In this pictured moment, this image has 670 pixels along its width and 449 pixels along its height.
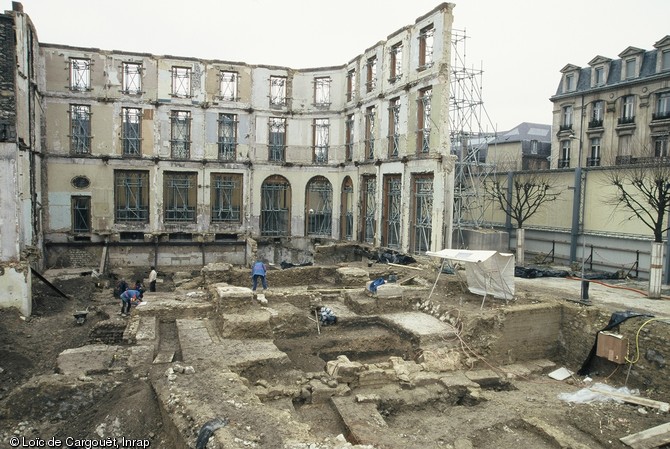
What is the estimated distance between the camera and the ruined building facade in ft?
82.0

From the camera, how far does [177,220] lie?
1181 inches

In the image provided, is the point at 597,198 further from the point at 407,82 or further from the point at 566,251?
the point at 407,82

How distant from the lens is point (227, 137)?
30797 millimetres

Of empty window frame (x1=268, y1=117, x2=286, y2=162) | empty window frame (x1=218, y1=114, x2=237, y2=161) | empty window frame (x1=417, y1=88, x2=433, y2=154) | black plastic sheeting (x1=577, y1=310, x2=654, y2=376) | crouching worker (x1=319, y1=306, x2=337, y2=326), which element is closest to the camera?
black plastic sheeting (x1=577, y1=310, x2=654, y2=376)

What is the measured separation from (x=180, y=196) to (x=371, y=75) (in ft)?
43.3

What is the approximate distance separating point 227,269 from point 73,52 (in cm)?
1652

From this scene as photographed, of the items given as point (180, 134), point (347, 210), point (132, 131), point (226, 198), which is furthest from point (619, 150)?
point (132, 131)

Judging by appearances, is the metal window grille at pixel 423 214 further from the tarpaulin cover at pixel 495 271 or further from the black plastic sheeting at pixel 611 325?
the black plastic sheeting at pixel 611 325

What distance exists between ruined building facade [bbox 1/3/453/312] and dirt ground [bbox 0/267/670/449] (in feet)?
34.2

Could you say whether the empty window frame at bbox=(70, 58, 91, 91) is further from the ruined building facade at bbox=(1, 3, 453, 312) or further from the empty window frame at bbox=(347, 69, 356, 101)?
the empty window frame at bbox=(347, 69, 356, 101)

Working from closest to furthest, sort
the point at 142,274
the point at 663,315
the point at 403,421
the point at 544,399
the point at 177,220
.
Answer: the point at 403,421, the point at 544,399, the point at 663,315, the point at 142,274, the point at 177,220

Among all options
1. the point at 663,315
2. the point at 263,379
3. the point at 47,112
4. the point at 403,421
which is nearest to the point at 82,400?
the point at 263,379

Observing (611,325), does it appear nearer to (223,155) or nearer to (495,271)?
(495,271)

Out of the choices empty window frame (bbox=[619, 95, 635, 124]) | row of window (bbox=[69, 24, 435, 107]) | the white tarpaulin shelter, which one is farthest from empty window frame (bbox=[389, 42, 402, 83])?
empty window frame (bbox=[619, 95, 635, 124])
